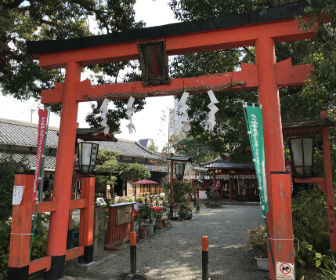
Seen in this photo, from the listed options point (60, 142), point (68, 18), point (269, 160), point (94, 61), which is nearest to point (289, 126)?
point (269, 160)

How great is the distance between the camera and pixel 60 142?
19.4 feet

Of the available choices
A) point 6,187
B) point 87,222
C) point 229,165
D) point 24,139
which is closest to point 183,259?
point 87,222

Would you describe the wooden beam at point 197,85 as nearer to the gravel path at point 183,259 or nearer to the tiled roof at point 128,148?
the gravel path at point 183,259

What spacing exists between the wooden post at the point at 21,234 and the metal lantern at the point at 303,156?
202 inches

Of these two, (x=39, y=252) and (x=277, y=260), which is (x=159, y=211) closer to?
(x=39, y=252)

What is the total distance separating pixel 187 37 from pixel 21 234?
189 inches

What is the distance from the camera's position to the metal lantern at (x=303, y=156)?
17.9 ft

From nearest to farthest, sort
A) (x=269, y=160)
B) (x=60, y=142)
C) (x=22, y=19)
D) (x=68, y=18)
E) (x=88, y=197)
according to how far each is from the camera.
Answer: (x=269, y=160)
(x=60, y=142)
(x=88, y=197)
(x=22, y=19)
(x=68, y=18)

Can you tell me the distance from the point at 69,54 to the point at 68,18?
5.54 metres

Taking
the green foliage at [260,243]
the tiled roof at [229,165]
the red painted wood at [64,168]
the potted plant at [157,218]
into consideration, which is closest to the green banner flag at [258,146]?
the green foliage at [260,243]

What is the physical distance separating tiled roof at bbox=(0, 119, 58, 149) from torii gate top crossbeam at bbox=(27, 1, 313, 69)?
14.4m

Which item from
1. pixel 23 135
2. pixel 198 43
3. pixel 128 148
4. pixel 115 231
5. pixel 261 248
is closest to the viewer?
pixel 198 43

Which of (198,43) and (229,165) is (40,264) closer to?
(198,43)

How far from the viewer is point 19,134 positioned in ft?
66.3
